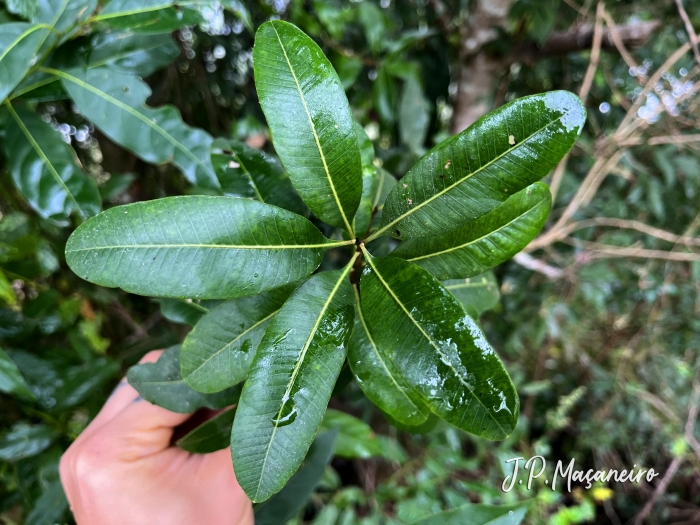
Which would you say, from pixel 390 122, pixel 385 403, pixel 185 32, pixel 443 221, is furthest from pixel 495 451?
pixel 185 32

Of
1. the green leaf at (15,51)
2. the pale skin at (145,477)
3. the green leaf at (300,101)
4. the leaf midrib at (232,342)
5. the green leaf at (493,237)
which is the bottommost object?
the pale skin at (145,477)

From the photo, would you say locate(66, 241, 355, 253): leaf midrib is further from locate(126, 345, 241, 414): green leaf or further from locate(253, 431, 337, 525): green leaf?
locate(253, 431, 337, 525): green leaf

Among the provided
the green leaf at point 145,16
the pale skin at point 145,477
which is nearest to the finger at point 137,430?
the pale skin at point 145,477

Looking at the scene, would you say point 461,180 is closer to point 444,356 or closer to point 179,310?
point 444,356

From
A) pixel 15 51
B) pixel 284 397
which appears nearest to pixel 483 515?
pixel 284 397

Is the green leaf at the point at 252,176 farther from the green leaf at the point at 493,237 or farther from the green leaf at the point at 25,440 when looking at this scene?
the green leaf at the point at 25,440

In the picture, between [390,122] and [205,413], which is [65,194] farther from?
[390,122]
